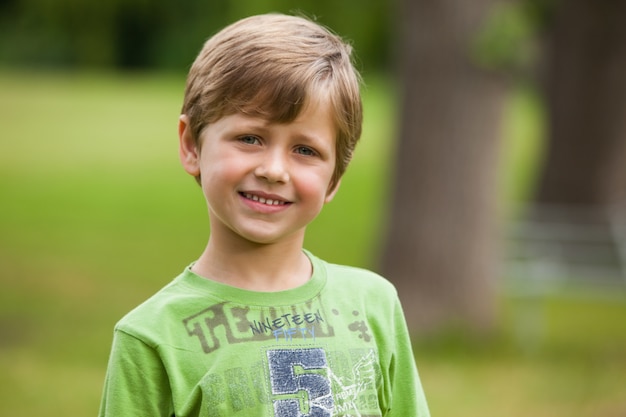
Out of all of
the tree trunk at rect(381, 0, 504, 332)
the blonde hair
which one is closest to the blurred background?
the tree trunk at rect(381, 0, 504, 332)

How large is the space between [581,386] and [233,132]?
512 centimetres

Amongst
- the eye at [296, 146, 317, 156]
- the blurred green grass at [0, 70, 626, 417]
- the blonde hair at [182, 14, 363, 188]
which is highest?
the blonde hair at [182, 14, 363, 188]

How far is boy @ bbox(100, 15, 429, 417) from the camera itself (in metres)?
2.14

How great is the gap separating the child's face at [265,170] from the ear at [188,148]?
6 centimetres

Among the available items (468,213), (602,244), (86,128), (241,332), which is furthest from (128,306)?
(86,128)

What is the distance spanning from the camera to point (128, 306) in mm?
9242

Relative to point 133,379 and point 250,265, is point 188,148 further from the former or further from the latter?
point 133,379

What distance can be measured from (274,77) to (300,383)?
0.58 m

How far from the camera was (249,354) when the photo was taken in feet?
7.14

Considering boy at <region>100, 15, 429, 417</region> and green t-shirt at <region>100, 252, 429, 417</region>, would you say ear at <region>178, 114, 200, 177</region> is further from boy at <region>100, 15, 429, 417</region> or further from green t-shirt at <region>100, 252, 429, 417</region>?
green t-shirt at <region>100, 252, 429, 417</region>

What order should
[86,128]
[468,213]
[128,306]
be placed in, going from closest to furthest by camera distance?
[468,213], [128,306], [86,128]

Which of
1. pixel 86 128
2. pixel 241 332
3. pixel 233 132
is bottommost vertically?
pixel 86 128

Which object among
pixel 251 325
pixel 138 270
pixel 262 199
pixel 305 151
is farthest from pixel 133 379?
pixel 138 270

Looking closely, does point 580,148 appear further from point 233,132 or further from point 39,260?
point 233,132
